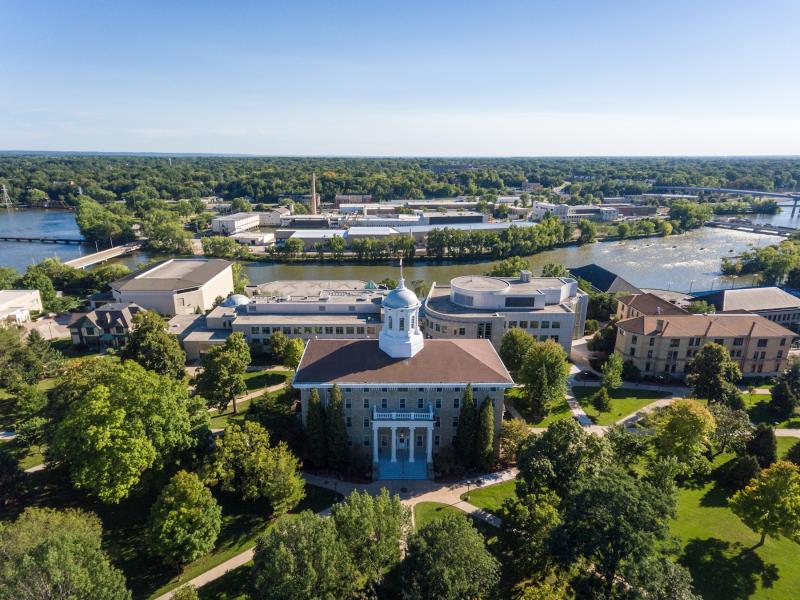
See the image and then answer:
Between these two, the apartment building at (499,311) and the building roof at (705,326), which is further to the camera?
the apartment building at (499,311)

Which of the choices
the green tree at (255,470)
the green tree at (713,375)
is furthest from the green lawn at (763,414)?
the green tree at (255,470)

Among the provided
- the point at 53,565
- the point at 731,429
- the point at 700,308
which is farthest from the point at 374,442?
the point at 700,308

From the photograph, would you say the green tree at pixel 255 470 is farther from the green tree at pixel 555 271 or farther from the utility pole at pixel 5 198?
the utility pole at pixel 5 198

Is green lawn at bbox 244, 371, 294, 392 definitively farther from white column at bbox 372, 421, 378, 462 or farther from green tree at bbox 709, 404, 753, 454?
green tree at bbox 709, 404, 753, 454

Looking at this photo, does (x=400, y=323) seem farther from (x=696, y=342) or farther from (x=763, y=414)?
(x=763, y=414)

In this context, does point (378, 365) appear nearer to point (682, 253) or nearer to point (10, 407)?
point (10, 407)

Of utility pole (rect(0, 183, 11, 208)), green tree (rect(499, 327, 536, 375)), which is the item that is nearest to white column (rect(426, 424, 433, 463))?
green tree (rect(499, 327, 536, 375))

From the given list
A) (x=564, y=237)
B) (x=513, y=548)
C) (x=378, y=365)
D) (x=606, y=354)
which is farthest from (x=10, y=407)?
(x=564, y=237)
